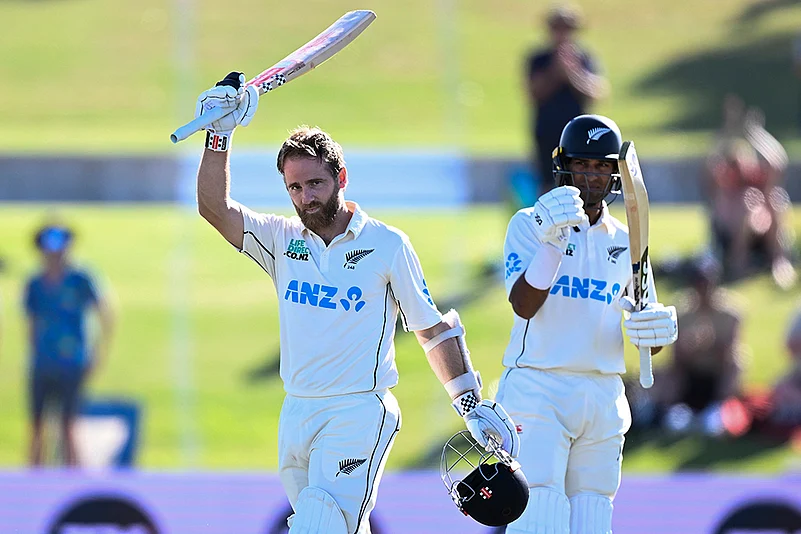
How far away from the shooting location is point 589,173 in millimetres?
4891

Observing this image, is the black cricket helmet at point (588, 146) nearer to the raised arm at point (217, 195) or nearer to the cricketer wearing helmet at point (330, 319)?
the cricketer wearing helmet at point (330, 319)

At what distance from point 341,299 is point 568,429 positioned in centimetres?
99

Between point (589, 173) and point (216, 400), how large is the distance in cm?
616

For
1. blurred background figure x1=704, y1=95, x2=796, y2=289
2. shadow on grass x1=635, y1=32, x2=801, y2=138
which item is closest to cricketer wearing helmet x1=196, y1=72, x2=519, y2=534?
blurred background figure x1=704, y1=95, x2=796, y2=289

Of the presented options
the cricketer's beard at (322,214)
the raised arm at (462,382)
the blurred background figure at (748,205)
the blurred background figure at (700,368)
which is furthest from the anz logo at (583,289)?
the blurred background figure at (748,205)

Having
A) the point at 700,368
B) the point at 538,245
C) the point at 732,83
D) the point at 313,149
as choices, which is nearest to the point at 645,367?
the point at 538,245

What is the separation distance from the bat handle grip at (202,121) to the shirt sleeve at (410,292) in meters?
0.75

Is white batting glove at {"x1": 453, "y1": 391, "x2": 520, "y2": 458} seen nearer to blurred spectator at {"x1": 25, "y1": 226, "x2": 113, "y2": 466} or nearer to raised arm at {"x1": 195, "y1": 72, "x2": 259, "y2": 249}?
raised arm at {"x1": 195, "y1": 72, "x2": 259, "y2": 249}

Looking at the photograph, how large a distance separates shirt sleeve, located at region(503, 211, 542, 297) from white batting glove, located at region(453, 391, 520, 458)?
0.48m

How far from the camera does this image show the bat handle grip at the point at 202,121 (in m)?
4.16

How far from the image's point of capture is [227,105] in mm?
4434

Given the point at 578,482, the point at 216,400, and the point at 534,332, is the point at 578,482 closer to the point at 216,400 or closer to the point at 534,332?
the point at 534,332

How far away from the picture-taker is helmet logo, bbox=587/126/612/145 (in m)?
4.87

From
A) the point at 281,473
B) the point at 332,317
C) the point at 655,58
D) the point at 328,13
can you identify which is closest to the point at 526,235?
the point at 332,317
